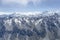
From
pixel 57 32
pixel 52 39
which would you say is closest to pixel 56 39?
pixel 52 39

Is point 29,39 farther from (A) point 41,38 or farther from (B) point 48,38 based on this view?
(B) point 48,38

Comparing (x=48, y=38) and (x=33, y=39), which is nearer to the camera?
(x=48, y=38)

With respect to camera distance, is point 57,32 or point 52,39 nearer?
point 52,39

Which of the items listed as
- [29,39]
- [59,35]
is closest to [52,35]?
[59,35]

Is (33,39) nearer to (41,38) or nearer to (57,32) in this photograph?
(41,38)

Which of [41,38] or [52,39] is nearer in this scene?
[52,39]

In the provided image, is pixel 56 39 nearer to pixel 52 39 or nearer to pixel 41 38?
pixel 52 39

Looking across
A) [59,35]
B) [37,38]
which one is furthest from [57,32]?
[37,38]
